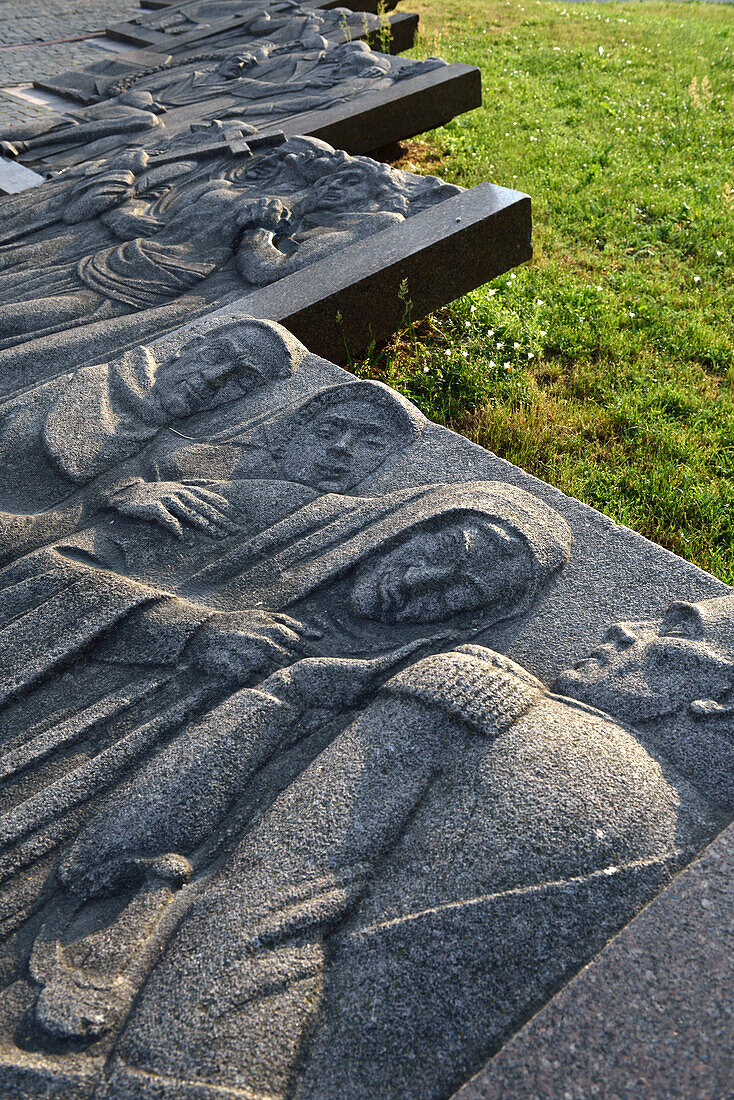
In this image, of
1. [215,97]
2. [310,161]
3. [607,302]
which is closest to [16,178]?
[215,97]

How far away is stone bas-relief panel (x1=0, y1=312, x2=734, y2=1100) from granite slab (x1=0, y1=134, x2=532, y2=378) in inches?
51.2

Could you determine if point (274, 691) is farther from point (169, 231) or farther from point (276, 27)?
point (276, 27)

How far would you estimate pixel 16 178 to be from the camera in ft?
19.5

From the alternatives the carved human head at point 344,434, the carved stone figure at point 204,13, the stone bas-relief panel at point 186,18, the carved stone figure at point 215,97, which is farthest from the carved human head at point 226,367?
the carved stone figure at point 204,13

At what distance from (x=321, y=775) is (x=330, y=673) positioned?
12.8 inches

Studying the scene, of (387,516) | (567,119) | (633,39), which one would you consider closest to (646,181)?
(567,119)

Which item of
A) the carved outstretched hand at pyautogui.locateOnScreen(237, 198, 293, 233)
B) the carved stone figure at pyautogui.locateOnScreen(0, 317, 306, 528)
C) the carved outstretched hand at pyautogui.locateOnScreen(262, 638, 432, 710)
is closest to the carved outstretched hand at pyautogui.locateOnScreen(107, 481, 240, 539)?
the carved stone figure at pyautogui.locateOnScreen(0, 317, 306, 528)

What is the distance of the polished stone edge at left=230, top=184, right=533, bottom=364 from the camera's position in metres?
3.98

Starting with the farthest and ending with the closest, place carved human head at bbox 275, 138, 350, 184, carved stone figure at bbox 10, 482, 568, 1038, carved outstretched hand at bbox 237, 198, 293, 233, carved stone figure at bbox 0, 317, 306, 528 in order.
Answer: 1. carved human head at bbox 275, 138, 350, 184
2. carved outstretched hand at bbox 237, 198, 293, 233
3. carved stone figure at bbox 0, 317, 306, 528
4. carved stone figure at bbox 10, 482, 568, 1038

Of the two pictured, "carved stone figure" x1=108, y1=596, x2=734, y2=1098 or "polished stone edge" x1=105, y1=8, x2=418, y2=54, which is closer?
"carved stone figure" x1=108, y1=596, x2=734, y2=1098

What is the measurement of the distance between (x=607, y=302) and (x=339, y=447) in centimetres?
337

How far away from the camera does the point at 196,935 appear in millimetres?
1681

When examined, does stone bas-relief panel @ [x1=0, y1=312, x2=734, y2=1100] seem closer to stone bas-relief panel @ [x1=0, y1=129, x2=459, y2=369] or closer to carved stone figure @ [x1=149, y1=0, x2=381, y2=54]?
stone bas-relief panel @ [x1=0, y1=129, x2=459, y2=369]

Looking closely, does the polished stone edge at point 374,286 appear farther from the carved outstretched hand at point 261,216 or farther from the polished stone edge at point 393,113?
the polished stone edge at point 393,113
